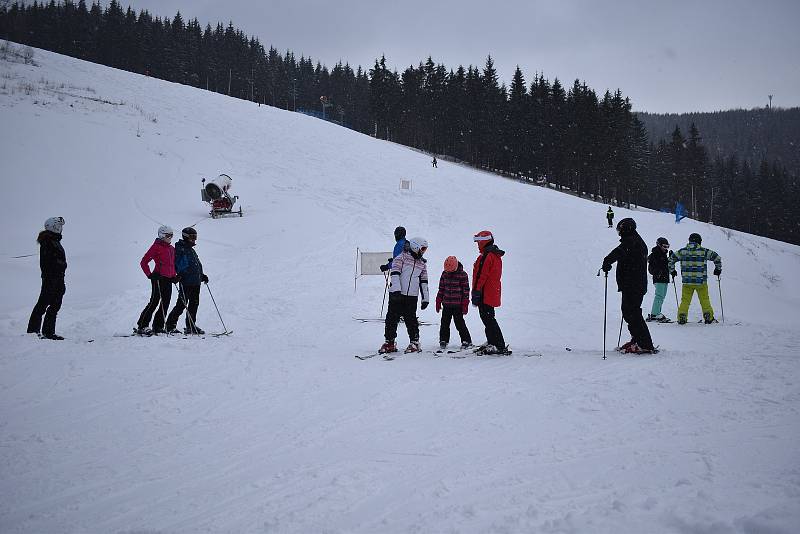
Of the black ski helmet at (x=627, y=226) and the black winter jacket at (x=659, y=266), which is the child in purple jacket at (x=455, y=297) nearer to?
the black ski helmet at (x=627, y=226)

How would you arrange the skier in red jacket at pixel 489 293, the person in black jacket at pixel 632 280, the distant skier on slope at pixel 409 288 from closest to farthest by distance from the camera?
the person in black jacket at pixel 632 280 < the skier in red jacket at pixel 489 293 < the distant skier on slope at pixel 409 288

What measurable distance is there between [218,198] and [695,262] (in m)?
17.1

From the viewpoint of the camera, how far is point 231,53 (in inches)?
2854

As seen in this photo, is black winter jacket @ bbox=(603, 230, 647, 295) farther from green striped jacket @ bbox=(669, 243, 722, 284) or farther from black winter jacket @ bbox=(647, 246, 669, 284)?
black winter jacket @ bbox=(647, 246, 669, 284)

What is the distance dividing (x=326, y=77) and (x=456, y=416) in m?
92.5

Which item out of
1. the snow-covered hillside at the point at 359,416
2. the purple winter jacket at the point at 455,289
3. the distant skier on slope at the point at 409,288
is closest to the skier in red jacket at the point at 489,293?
the purple winter jacket at the point at 455,289

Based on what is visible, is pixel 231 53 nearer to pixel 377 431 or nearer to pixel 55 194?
pixel 55 194

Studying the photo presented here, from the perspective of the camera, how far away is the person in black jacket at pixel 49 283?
671 cm

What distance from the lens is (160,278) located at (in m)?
7.51

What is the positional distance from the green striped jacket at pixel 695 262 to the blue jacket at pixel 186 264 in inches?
387

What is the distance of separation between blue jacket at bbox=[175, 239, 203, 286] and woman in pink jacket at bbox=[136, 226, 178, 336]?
11 cm

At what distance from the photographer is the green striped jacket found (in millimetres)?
8992

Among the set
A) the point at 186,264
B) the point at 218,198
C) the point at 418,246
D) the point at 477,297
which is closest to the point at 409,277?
the point at 418,246

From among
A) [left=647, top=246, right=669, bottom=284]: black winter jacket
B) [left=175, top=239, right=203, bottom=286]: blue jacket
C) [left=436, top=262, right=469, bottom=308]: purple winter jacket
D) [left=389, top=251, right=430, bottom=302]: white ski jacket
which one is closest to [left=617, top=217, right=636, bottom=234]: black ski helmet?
[left=436, top=262, right=469, bottom=308]: purple winter jacket
